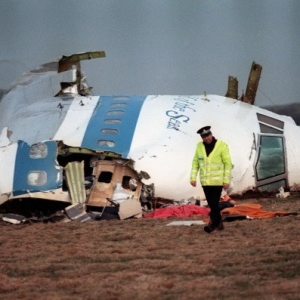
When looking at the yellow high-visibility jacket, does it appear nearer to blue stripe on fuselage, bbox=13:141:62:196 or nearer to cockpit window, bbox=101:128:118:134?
blue stripe on fuselage, bbox=13:141:62:196

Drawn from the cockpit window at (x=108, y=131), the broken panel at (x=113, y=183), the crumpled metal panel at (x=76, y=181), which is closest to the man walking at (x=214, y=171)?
the broken panel at (x=113, y=183)

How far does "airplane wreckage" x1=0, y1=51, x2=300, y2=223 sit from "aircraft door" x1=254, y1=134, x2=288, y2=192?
0.02 metres

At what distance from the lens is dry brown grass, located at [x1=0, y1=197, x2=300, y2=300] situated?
9.66 metres

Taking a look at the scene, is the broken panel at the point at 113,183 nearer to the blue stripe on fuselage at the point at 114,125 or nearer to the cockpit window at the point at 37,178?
the blue stripe on fuselage at the point at 114,125

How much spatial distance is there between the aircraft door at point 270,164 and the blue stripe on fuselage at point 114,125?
2.91 m

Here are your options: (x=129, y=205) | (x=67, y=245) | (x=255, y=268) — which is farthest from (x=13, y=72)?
(x=255, y=268)

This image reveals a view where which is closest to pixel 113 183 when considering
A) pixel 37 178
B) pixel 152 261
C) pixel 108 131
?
pixel 108 131

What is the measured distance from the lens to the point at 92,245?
14.0 meters

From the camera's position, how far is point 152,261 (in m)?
11.9

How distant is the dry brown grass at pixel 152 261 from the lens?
9664 mm

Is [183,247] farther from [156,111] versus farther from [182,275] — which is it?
[156,111]

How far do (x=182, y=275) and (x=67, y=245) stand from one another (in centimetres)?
390

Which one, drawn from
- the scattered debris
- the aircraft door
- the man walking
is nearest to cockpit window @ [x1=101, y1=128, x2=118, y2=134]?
the aircraft door

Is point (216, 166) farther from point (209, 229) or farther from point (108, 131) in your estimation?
point (108, 131)
